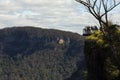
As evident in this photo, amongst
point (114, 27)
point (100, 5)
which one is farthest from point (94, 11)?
point (114, 27)

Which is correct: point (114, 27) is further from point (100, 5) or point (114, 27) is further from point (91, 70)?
point (100, 5)

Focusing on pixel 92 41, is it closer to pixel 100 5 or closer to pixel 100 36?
pixel 100 36

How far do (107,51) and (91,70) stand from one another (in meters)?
2.69

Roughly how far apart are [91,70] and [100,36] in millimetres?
3356

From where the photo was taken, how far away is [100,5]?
73.5ft

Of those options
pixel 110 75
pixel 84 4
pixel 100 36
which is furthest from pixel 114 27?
pixel 84 4

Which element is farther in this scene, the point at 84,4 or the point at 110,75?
the point at 110,75

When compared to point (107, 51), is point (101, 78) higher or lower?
lower

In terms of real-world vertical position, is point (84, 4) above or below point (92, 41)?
above

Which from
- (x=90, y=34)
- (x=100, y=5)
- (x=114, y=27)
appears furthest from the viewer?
(x=90, y=34)

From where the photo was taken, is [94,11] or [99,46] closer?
[94,11]

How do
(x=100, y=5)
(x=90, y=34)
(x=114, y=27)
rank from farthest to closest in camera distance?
(x=90, y=34) → (x=114, y=27) → (x=100, y=5)

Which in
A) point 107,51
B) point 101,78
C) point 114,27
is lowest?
point 101,78

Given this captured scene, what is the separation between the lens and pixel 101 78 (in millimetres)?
35812
